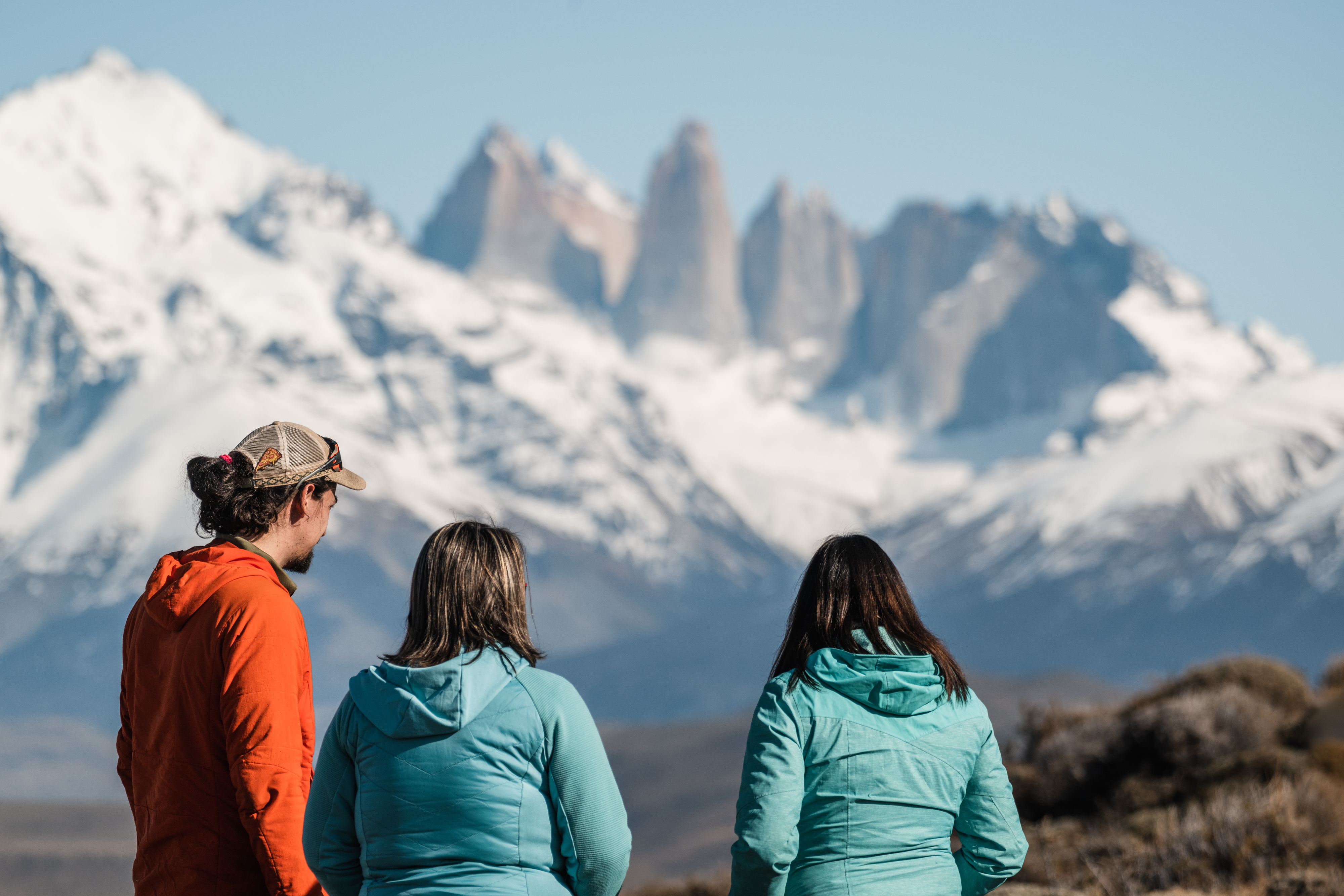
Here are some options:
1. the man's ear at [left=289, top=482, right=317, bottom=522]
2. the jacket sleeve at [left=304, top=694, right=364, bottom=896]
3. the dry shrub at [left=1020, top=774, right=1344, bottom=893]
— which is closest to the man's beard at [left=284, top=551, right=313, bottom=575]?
the man's ear at [left=289, top=482, right=317, bottom=522]

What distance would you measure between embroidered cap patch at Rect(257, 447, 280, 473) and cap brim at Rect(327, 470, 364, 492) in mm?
212

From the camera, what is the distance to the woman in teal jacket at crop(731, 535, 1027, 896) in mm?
4422

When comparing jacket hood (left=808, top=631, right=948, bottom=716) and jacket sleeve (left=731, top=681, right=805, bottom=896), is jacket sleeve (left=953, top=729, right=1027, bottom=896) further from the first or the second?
jacket sleeve (left=731, top=681, right=805, bottom=896)

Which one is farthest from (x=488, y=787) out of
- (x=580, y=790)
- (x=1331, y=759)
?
(x=1331, y=759)

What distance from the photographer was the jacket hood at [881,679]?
4.53 m

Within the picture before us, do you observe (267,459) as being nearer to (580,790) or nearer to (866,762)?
(580,790)

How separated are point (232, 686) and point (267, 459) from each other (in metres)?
0.77

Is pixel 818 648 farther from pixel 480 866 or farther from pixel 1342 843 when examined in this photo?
pixel 1342 843

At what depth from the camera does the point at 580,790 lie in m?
4.23

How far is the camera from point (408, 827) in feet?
14.0

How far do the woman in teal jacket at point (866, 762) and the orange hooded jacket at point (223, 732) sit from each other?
144 centimetres

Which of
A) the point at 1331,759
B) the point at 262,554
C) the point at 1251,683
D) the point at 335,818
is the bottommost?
the point at 335,818

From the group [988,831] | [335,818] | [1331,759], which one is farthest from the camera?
[1331,759]

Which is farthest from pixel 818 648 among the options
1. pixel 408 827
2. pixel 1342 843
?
pixel 1342 843
